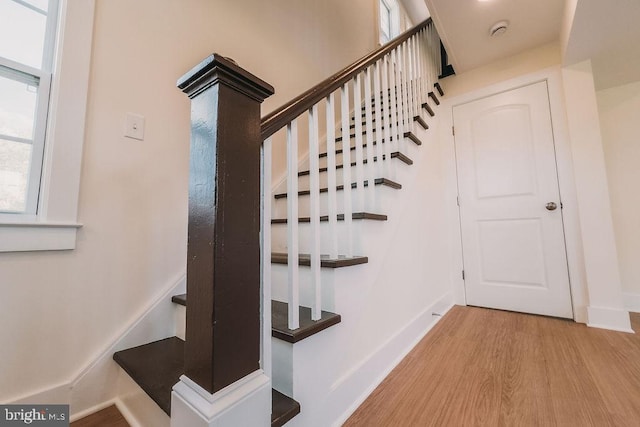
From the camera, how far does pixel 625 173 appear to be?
229 centimetres

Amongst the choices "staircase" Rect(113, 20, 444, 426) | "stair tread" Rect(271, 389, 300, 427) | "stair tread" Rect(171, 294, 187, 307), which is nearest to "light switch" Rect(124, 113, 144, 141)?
"staircase" Rect(113, 20, 444, 426)

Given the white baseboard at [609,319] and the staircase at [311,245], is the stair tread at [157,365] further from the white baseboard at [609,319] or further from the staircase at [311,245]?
the white baseboard at [609,319]

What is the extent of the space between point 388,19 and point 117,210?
4251 mm

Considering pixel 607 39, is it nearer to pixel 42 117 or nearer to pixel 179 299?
pixel 179 299

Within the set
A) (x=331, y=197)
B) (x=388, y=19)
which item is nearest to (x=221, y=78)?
(x=331, y=197)

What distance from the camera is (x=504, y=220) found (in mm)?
2334

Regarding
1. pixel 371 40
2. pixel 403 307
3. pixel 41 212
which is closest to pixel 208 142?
pixel 41 212

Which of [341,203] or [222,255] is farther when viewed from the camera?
[341,203]

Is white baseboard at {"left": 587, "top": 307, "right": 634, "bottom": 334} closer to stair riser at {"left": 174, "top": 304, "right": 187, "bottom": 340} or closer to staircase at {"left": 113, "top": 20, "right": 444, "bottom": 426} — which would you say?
staircase at {"left": 113, "top": 20, "right": 444, "bottom": 426}

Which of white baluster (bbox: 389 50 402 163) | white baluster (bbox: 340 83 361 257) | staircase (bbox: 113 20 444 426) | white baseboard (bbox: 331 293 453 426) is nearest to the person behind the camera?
staircase (bbox: 113 20 444 426)

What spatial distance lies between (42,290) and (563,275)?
3.08m

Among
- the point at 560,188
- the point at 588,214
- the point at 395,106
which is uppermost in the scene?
the point at 395,106

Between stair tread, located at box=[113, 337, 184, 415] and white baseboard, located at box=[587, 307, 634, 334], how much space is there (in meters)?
2.57

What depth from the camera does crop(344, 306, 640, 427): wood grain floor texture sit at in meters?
1.02
